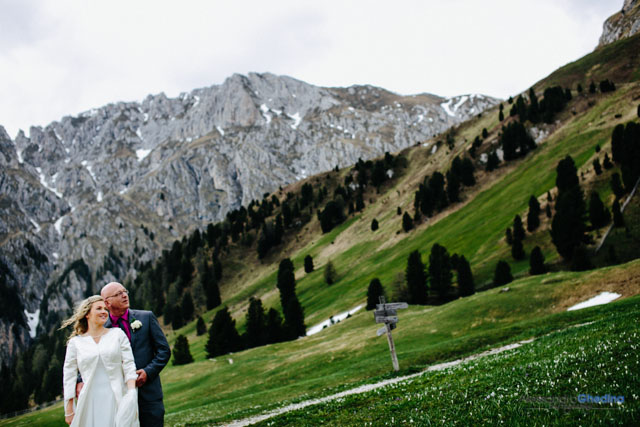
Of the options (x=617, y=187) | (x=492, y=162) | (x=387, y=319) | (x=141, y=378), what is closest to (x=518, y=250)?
(x=617, y=187)

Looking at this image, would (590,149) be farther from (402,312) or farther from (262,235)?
(262,235)

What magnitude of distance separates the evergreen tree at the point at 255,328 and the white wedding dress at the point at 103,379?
74.7m

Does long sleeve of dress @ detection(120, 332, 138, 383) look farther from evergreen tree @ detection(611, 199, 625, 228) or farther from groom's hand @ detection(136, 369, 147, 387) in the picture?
evergreen tree @ detection(611, 199, 625, 228)

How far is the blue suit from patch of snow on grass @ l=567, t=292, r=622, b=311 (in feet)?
130

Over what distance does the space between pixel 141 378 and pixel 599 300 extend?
41.8 meters

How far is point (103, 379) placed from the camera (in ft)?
24.3

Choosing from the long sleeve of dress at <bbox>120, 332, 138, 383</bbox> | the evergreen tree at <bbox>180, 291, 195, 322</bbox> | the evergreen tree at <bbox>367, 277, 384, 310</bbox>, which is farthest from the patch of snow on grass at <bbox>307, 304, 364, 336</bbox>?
the evergreen tree at <bbox>180, 291, 195, 322</bbox>

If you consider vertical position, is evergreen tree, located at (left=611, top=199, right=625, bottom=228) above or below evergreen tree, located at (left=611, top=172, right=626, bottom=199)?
below

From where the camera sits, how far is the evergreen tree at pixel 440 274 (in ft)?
234

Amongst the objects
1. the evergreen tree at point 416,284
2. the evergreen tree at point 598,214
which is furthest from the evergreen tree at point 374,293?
the evergreen tree at point 598,214

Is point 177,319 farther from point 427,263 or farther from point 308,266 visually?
point 427,263

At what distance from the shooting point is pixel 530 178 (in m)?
98.1

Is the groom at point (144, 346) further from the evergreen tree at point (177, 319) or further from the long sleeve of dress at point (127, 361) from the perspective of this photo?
the evergreen tree at point (177, 319)

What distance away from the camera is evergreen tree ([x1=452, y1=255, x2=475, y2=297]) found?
214 ft
